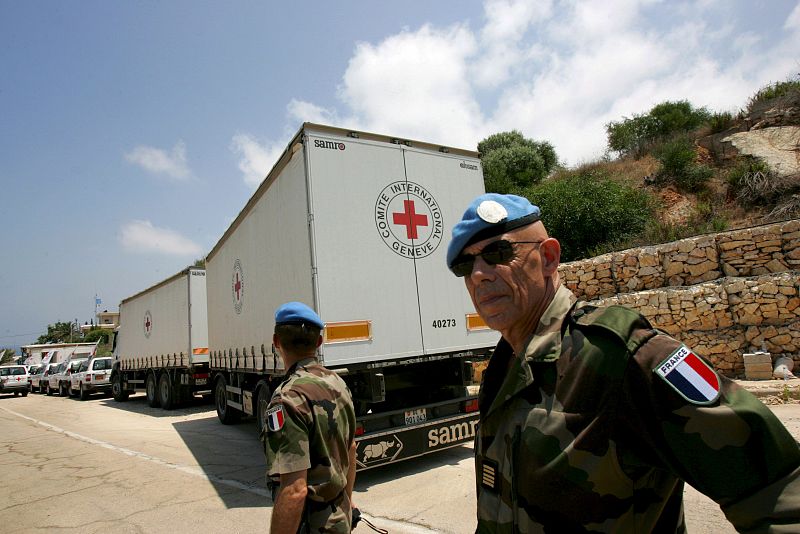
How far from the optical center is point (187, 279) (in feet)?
43.7

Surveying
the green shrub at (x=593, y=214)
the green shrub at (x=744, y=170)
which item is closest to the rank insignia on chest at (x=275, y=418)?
the green shrub at (x=593, y=214)

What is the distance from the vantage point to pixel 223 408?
1049 centimetres

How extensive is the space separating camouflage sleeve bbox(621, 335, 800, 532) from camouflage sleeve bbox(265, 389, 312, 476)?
146 cm

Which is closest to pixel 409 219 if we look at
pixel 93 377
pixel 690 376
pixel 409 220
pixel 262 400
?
pixel 409 220

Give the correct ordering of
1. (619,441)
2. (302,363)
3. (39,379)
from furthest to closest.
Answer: (39,379) < (302,363) < (619,441)

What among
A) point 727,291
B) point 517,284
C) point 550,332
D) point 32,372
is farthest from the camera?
point 32,372

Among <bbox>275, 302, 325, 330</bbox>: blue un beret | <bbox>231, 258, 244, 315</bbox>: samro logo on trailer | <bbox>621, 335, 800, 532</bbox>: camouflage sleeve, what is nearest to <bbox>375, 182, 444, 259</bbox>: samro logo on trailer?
<bbox>275, 302, 325, 330</bbox>: blue un beret

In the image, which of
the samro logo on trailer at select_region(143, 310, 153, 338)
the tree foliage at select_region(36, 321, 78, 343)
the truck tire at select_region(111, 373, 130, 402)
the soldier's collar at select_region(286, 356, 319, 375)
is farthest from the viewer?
the tree foliage at select_region(36, 321, 78, 343)

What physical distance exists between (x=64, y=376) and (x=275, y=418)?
25.5m

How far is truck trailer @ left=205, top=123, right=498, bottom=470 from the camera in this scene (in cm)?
557

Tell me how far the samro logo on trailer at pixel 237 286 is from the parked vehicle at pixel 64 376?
16.8 metres

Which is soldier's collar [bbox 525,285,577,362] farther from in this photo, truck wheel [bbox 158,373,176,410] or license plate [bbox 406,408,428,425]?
truck wheel [bbox 158,373,176,410]

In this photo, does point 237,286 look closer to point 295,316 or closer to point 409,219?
point 409,219

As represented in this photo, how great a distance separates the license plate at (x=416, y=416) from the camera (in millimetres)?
5789
